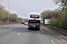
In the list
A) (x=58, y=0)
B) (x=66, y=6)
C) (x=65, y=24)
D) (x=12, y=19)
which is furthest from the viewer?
(x=12, y=19)

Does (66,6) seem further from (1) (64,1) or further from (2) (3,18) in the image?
(2) (3,18)

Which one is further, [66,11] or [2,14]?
[2,14]

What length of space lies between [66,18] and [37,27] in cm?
847

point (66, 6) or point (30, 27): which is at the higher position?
point (66, 6)

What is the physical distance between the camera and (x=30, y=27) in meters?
46.1

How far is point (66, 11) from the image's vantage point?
40.0 meters

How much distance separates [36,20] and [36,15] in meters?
1.84

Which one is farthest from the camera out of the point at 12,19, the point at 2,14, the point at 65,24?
the point at 12,19

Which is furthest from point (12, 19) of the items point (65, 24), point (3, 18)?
point (65, 24)

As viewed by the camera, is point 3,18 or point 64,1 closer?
point 64,1

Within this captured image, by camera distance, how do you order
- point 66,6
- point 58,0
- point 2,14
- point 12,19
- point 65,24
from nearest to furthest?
point 65,24 < point 66,6 < point 58,0 < point 2,14 < point 12,19

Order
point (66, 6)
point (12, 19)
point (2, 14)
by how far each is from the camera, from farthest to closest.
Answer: point (12, 19), point (2, 14), point (66, 6)

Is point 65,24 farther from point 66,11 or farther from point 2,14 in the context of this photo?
point 2,14

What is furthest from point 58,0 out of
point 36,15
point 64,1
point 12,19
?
point 12,19
